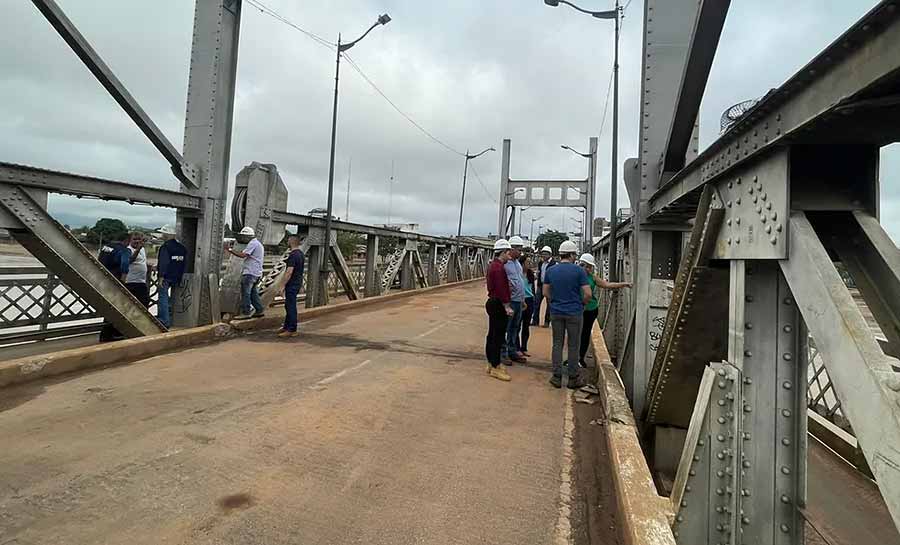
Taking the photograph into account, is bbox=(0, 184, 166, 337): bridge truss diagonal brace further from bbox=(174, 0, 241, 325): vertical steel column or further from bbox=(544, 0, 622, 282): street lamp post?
bbox=(544, 0, 622, 282): street lamp post

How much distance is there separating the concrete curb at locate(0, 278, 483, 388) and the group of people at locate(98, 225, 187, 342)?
0.97m

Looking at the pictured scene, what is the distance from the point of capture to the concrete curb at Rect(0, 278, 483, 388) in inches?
191

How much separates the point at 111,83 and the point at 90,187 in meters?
1.39

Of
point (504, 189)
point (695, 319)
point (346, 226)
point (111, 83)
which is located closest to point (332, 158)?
point (346, 226)

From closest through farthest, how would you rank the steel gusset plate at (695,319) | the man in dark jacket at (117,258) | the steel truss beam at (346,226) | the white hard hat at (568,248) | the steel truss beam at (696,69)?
the steel truss beam at (696,69), the steel gusset plate at (695,319), the white hard hat at (568,248), the man in dark jacket at (117,258), the steel truss beam at (346,226)

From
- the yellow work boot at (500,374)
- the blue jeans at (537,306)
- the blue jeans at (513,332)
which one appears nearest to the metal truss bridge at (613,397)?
the yellow work boot at (500,374)

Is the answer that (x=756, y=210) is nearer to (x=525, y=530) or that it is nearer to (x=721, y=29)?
(x=721, y=29)

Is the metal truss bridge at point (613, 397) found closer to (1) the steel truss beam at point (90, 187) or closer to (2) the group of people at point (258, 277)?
(1) the steel truss beam at point (90, 187)

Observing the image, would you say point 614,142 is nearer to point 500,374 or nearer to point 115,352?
point 500,374

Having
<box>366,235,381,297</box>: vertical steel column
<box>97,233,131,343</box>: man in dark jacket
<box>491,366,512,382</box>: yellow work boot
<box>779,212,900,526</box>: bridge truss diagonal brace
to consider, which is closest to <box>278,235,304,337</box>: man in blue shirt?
<box>97,233,131,343</box>: man in dark jacket

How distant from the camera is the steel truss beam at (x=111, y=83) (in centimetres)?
540

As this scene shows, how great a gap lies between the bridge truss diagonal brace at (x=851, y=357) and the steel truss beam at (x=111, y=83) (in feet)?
24.5

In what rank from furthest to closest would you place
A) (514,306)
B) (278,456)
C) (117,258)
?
(117,258)
(514,306)
(278,456)

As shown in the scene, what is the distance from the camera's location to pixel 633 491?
291 cm
